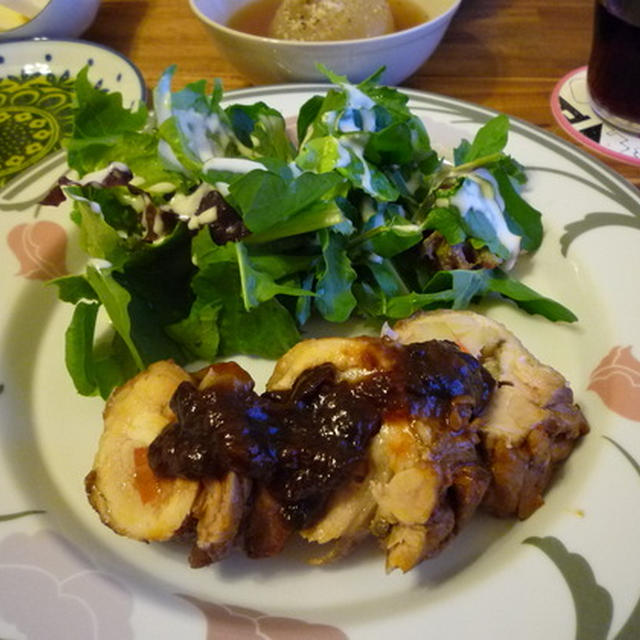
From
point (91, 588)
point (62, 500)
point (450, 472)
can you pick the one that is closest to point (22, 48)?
point (62, 500)

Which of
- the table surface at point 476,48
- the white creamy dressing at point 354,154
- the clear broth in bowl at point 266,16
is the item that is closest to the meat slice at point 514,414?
the white creamy dressing at point 354,154

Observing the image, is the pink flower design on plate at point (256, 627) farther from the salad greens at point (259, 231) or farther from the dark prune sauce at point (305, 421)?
the salad greens at point (259, 231)

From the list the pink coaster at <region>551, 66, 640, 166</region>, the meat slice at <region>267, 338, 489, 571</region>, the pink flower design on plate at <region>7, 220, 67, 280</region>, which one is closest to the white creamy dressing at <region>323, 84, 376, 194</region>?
the meat slice at <region>267, 338, 489, 571</region>

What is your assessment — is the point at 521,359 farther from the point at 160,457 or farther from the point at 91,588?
the point at 91,588

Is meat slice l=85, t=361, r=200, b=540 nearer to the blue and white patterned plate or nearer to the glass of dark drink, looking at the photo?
the blue and white patterned plate

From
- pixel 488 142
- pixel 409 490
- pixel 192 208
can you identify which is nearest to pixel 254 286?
pixel 192 208

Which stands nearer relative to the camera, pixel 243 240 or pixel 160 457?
pixel 160 457
